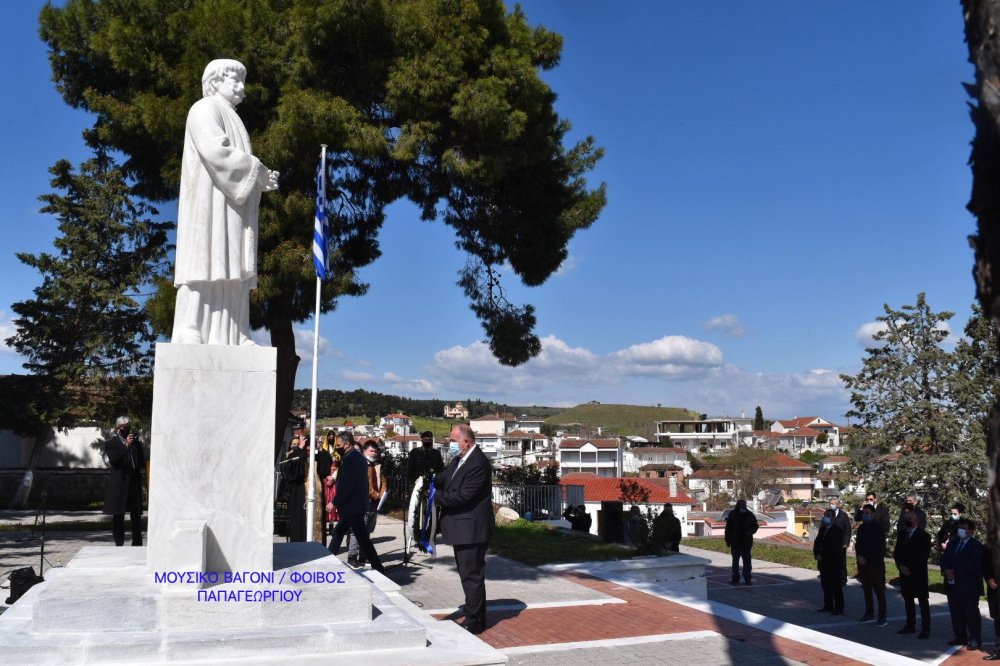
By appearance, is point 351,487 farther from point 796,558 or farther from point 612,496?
point 612,496

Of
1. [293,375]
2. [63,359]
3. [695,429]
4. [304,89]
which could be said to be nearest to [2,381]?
[63,359]

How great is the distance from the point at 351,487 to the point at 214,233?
3616 millimetres

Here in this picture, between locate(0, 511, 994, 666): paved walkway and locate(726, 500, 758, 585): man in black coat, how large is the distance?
484mm

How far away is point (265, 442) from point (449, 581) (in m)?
4.55

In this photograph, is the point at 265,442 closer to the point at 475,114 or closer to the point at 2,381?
the point at 475,114

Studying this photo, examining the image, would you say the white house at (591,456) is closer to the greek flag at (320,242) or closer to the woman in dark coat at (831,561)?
the woman in dark coat at (831,561)

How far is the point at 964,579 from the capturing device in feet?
28.8

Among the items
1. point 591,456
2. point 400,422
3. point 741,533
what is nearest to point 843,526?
point 741,533

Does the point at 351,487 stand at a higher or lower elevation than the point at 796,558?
higher

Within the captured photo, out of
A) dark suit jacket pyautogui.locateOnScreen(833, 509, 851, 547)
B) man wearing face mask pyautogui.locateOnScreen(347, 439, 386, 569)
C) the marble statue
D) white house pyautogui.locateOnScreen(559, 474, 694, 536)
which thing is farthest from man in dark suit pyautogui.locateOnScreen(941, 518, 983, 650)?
white house pyautogui.locateOnScreen(559, 474, 694, 536)

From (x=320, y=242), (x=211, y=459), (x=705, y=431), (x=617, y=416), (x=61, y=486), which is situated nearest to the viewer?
(x=211, y=459)

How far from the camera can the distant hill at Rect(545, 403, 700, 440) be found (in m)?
162

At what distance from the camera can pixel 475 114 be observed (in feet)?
41.5

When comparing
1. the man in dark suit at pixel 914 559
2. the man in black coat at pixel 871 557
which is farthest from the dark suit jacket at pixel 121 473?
the man in black coat at pixel 871 557
